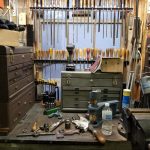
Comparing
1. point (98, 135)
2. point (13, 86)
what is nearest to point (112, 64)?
point (98, 135)

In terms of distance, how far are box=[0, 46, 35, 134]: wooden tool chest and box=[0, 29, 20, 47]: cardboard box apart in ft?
0.29

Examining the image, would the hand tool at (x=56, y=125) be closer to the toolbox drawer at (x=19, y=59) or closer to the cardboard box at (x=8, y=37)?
the toolbox drawer at (x=19, y=59)

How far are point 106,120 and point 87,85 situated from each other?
24.6 inches

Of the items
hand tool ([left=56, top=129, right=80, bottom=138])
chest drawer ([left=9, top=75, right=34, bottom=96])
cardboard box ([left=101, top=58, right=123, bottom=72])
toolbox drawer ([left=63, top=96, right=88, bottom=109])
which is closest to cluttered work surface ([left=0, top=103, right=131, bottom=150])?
hand tool ([left=56, top=129, right=80, bottom=138])

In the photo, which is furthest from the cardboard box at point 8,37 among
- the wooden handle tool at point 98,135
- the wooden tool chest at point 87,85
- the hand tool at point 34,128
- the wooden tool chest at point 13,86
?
the wooden handle tool at point 98,135

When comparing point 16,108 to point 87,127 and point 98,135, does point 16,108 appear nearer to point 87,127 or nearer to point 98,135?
point 87,127

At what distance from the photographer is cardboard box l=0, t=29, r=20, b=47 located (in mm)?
2301

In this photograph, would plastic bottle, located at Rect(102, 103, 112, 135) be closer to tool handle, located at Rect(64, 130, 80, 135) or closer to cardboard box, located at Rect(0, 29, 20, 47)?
tool handle, located at Rect(64, 130, 80, 135)

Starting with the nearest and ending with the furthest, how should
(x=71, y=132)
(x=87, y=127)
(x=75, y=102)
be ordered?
1. (x=71, y=132)
2. (x=87, y=127)
3. (x=75, y=102)

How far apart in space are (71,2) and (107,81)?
55.9 inches

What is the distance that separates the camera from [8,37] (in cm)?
238

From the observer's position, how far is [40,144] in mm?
2131

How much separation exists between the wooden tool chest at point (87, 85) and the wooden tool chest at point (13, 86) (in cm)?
53

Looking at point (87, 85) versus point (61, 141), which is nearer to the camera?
point (61, 141)
